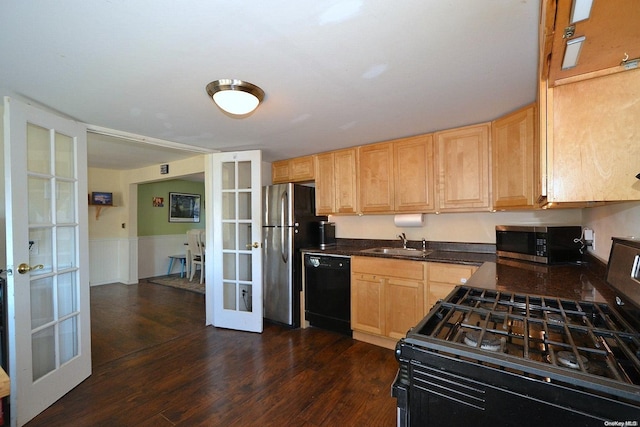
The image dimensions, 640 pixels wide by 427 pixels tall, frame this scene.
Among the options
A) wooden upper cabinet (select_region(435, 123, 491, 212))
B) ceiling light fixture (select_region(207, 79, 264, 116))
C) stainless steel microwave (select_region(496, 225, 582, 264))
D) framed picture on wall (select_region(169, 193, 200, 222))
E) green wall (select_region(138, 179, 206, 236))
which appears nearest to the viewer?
ceiling light fixture (select_region(207, 79, 264, 116))

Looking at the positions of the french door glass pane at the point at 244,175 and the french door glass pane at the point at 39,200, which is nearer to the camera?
the french door glass pane at the point at 39,200

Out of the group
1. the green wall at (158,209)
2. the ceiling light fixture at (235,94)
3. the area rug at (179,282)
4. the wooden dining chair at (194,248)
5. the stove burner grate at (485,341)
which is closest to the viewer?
the stove burner grate at (485,341)

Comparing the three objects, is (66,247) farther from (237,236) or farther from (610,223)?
(610,223)

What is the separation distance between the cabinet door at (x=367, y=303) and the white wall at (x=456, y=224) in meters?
0.69

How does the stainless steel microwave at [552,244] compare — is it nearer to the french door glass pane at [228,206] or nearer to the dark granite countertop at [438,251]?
the dark granite countertop at [438,251]

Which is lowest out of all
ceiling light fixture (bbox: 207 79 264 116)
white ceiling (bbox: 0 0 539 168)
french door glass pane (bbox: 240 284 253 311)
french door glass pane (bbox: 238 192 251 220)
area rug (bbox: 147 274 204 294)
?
area rug (bbox: 147 274 204 294)

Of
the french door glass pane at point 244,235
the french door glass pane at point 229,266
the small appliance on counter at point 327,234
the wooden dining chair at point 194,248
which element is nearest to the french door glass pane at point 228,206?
the french door glass pane at point 244,235

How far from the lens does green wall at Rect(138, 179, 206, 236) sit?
5594 millimetres

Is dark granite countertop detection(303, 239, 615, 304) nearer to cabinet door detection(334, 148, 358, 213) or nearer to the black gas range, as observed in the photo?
the black gas range

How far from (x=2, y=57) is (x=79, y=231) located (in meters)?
1.23

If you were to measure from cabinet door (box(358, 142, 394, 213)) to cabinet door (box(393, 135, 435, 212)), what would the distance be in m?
0.07

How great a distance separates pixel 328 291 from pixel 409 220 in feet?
3.78

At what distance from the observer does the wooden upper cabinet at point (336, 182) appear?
10.1 feet

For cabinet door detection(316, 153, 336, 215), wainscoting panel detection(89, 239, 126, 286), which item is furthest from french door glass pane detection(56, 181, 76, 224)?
wainscoting panel detection(89, 239, 126, 286)
